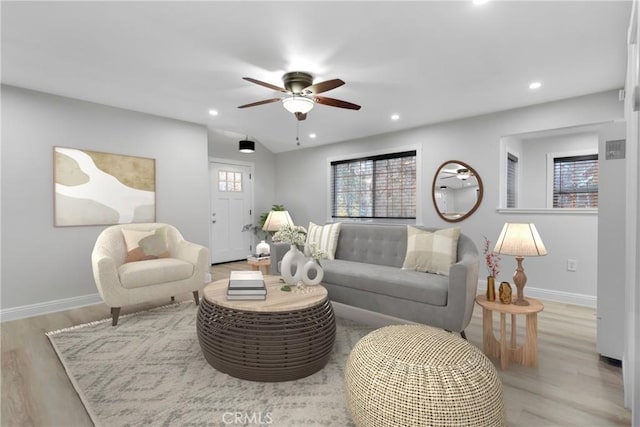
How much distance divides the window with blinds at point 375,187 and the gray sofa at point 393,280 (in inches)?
62.1

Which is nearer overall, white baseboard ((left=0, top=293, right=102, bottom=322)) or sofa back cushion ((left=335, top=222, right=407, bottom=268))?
white baseboard ((left=0, top=293, right=102, bottom=322))

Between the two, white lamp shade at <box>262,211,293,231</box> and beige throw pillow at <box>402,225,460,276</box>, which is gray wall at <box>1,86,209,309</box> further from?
beige throw pillow at <box>402,225,460,276</box>

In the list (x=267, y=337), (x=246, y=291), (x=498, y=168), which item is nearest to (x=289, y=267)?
(x=246, y=291)

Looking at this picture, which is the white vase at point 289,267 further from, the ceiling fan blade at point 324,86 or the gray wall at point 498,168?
the gray wall at point 498,168

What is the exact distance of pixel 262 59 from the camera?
105 inches

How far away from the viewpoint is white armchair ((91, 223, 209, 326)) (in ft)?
9.64

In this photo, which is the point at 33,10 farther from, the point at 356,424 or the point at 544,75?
the point at 544,75

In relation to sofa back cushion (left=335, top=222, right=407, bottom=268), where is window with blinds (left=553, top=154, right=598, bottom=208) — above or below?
above

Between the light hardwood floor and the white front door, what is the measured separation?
3376 mm

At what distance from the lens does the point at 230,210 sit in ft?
21.2

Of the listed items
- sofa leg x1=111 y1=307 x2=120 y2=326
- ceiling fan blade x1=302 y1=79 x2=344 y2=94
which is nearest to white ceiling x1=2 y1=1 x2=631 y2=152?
ceiling fan blade x1=302 y1=79 x2=344 y2=94

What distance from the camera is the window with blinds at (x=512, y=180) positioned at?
14.8ft

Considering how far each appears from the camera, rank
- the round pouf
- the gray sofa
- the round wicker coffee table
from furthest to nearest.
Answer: the gray sofa, the round wicker coffee table, the round pouf

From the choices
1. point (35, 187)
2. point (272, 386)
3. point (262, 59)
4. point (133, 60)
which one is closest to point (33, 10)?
point (133, 60)
